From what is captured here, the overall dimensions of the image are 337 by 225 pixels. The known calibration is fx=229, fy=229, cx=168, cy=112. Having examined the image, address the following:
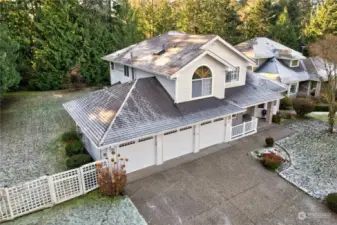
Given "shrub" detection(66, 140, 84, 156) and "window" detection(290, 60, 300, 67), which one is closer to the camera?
"shrub" detection(66, 140, 84, 156)

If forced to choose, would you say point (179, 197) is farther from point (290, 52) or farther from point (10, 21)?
point (10, 21)

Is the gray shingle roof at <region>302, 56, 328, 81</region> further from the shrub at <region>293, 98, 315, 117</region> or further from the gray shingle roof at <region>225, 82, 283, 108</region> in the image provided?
the gray shingle roof at <region>225, 82, 283, 108</region>

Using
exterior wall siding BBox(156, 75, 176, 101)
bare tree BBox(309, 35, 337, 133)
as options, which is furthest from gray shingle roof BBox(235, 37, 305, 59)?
exterior wall siding BBox(156, 75, 176, 101)

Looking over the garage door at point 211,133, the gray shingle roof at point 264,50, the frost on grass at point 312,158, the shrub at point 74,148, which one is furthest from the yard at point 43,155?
the gray shingle roof at point 264,50

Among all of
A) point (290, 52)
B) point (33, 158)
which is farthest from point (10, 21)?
point (290, 52)

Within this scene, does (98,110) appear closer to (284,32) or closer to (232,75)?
(232,75)

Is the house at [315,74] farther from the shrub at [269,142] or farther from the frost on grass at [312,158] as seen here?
the shrub at [269,142]

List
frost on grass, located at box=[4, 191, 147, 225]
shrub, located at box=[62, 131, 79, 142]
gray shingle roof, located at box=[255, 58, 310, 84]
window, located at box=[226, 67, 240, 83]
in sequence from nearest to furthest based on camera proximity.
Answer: frost on grass, located at box=[4, 191, 147, 225] → shrub, located at box=[62, 131, 79, 142] → window, located at box=[226, 67, 240, 83] → gray shingle roof, located at box=[255, 58, 310, 84]
